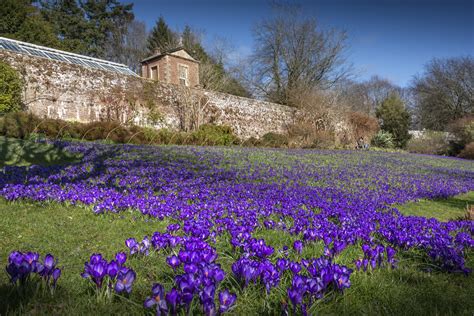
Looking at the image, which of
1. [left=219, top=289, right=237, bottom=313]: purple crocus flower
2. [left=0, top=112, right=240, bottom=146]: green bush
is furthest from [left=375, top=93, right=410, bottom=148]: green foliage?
[left=219, top=289, right=237, bottom=313]: purple crocus flower

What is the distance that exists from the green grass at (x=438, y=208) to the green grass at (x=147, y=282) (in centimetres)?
277

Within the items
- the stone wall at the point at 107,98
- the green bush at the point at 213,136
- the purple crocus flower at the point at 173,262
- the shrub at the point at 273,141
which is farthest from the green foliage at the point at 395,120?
the purple crocus flower at the point at 173,262

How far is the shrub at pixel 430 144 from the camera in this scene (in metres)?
30.6

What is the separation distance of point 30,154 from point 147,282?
7.89 m

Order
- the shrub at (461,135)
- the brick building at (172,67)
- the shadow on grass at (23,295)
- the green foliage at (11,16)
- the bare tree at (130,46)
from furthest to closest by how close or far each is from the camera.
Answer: the bare tree at (130,46), the brick building at (172,67), the shrub at (461,135), the green foliage at (11,16), the shadow on grass at (23,295)

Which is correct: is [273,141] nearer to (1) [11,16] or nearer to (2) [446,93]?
(1) [11,16]

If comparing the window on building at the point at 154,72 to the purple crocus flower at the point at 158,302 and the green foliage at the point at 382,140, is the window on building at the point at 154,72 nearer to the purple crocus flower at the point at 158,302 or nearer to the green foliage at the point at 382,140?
the green foliage at the point at 382,140

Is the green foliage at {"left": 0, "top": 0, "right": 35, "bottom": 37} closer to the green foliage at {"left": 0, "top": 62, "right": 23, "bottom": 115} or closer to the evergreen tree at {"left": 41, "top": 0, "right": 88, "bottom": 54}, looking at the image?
the evergreen tree at {"left": 41, "top": 0, "right": 88, "bottom": 54}

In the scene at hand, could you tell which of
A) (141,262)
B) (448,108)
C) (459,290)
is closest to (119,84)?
(141,262)

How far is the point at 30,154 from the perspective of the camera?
8.32m

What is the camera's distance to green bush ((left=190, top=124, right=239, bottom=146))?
58.1 ft

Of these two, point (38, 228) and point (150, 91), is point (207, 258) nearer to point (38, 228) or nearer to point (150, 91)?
point (38, 228)

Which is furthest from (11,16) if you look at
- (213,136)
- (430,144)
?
(430,144)

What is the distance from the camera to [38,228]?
3.28 meters
